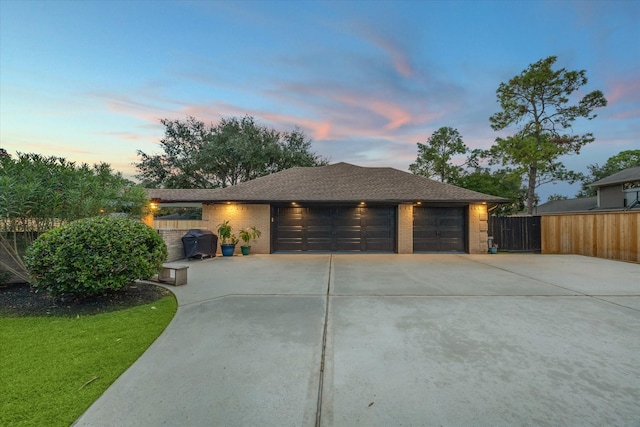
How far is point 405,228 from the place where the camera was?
38.1 ft

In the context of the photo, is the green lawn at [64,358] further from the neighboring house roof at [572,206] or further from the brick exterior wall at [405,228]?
the neighboring house roof at [572,206]

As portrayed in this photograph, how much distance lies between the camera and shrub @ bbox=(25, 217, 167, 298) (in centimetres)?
420

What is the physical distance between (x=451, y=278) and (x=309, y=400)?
18.4 feet

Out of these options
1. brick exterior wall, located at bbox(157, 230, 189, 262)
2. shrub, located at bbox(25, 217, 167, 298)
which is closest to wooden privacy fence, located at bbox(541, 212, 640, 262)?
shrub, located at bbox(25, 217, 167, 298)

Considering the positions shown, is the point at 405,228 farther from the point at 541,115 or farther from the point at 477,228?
the point at 541,115

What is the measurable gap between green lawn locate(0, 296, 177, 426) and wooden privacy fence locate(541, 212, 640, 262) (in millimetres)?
14535

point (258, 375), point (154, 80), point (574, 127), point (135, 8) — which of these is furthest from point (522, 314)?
point (574, 127)

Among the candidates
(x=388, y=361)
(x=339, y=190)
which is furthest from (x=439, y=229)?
(x=388, y=361)

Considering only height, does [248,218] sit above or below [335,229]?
above

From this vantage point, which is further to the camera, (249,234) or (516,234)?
(516,234)

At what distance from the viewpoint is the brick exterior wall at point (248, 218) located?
1159 centimetres

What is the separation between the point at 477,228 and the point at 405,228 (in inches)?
124

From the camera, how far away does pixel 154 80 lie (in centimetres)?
1064

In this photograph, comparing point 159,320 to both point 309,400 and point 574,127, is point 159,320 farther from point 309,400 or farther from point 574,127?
point 574,127
